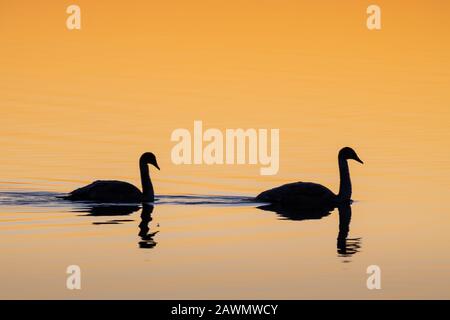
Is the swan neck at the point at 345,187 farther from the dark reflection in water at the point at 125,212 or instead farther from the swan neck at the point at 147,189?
the dark reflection in water at the point at 125,212

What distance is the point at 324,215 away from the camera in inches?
1060

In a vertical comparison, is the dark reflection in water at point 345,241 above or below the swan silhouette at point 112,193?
below

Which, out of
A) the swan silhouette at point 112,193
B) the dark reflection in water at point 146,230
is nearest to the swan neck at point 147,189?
the swan silhouette at point 112,193

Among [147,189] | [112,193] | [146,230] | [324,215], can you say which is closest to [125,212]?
[112,193]

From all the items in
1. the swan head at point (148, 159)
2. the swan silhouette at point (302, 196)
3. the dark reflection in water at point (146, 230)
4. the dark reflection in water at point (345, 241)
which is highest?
the swan head at point (148, 159)

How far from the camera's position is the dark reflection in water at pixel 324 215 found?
22422 mm

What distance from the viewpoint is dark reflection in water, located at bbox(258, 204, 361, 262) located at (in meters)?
22.4

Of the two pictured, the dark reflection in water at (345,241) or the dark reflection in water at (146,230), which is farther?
the dark reflection in water at (146,230)

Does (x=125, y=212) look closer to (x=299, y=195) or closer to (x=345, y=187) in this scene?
(x=299, y=195)

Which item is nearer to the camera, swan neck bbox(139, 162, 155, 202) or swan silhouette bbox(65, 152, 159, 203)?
swan silhouette bbox(65, 152, 159, 203)

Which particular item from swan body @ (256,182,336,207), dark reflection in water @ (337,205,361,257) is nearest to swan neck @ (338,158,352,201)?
swan body @ (256,182,336,207)

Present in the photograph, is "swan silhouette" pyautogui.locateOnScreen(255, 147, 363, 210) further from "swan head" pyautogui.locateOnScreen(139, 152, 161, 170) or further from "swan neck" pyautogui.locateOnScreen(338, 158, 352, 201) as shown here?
"swan head" pyautogui.locateOnScreen(139, 152, 161, 170)
